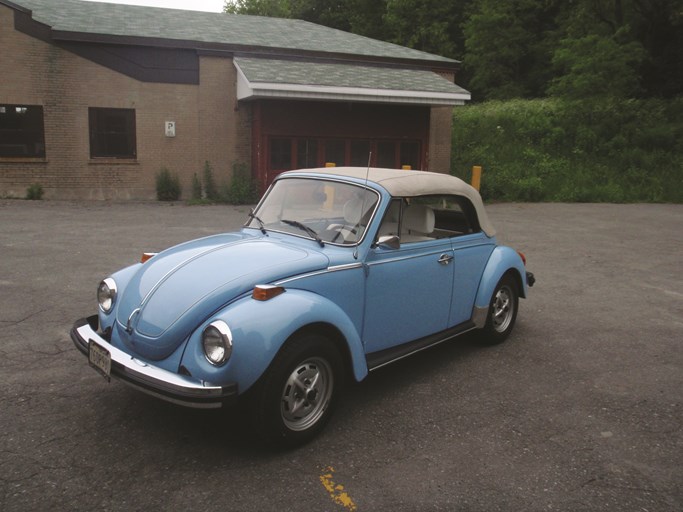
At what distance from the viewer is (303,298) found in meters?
3.61

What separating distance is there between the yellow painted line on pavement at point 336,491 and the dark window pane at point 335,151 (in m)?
16.7

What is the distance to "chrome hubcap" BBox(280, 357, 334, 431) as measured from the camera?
3531mm

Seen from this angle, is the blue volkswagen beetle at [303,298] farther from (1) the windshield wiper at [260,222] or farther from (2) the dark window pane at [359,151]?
(2) the dark window pane at [359,151]

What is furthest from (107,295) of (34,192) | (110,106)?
(110,106)

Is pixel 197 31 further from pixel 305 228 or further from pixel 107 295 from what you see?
pixel 107 295

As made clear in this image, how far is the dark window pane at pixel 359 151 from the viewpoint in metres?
19.7

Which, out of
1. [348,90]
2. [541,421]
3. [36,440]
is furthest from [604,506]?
[348,90]

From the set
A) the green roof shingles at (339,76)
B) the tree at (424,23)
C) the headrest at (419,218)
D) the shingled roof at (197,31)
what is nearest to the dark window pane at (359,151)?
the green roof shingles at (339,76)

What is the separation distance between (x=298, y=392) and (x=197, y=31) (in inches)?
729

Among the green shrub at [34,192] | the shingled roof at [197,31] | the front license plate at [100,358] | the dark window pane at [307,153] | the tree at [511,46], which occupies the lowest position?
the green shrub at [34,192]

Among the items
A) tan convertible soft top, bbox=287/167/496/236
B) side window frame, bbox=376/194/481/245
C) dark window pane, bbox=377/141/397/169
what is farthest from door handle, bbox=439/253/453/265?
dark window pane, bbox=377/141/397/169

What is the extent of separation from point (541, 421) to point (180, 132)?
54.3 feet

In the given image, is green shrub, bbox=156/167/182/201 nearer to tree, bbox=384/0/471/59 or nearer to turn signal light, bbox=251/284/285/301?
turn signal light, bbox=251/284/285/301

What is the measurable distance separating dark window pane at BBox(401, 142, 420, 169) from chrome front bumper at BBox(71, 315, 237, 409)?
58.2 feet
